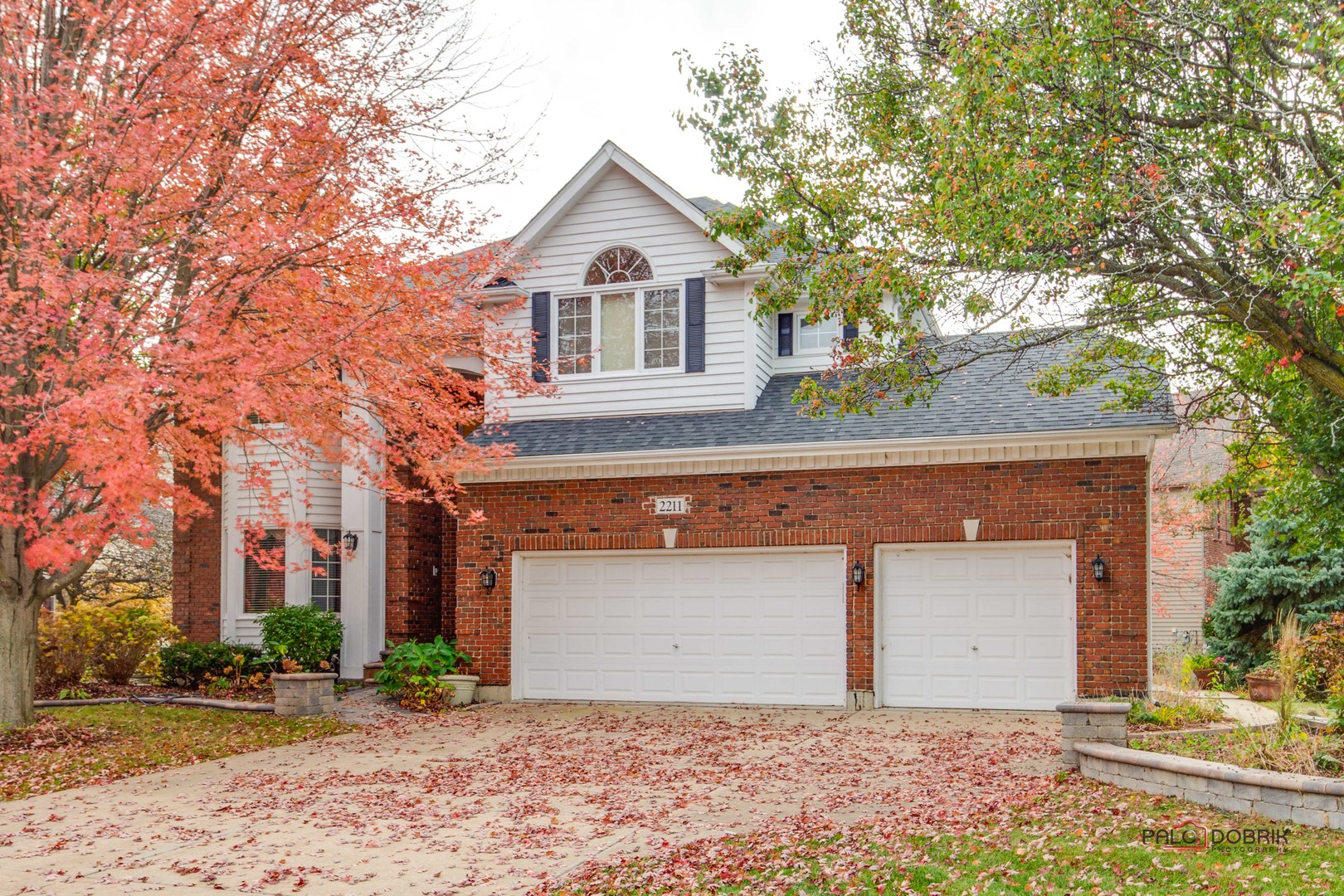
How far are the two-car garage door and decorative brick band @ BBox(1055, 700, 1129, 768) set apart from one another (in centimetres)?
440

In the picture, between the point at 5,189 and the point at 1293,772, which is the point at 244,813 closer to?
the point at 5,189

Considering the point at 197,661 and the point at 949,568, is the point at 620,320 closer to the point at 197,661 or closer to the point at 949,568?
the point at 949,568

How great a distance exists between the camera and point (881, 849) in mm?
7102

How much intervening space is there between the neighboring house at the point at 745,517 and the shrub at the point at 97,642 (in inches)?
137

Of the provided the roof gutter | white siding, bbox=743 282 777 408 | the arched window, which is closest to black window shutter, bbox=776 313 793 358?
white siding, bbox=743 282 777 408

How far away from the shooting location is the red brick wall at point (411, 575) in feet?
58.8

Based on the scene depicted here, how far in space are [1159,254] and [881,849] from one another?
19.9 ft

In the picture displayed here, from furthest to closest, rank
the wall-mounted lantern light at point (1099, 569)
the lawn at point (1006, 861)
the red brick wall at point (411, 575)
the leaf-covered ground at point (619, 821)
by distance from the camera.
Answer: the red brick wall at point (411, 575) < the wall-mounted lantern light at point (1099, 569) < the leaf-covered ground at point (619, 821) < the lawn at point (1006, 861)

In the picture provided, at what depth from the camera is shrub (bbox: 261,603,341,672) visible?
16.8 meters

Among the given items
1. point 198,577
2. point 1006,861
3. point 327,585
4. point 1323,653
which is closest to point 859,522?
point 1323,653

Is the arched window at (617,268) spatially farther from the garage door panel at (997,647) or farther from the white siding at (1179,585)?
the white siding at (1179,585)

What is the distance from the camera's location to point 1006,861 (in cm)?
663

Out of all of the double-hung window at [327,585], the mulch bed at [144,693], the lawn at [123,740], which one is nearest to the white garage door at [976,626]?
the lawn at [123,740]

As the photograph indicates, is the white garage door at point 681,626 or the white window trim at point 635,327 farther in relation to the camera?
the white window trim at point 635,327
